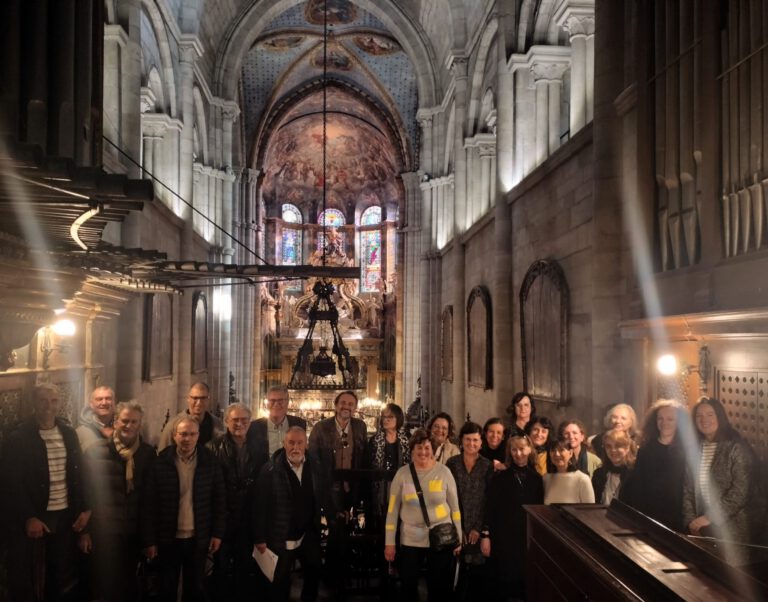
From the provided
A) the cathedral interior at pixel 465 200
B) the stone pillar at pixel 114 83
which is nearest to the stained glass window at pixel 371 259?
the cathedral interior at pixel 465 200

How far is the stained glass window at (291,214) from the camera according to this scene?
3956cm

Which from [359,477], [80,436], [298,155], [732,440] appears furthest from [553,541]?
[298,155]

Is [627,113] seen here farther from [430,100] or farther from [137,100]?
[430,100]

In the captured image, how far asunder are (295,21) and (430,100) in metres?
7.39

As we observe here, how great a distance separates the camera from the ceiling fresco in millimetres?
33000

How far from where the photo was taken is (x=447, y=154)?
21.2 m

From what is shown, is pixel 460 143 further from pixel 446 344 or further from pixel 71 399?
pixel 71 399

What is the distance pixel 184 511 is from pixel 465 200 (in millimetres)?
13456

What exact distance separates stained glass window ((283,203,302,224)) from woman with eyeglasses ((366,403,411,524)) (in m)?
33.5

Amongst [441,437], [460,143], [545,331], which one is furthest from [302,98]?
[441,437]

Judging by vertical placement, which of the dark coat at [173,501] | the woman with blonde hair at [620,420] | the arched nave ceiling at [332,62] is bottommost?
the dark coat at [173,501]

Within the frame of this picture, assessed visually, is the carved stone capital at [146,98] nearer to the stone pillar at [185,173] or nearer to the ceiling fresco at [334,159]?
the stone pillar at [185,173]

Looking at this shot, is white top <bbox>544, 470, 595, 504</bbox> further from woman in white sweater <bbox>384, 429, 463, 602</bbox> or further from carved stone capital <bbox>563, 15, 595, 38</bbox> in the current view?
carved stone capital <bbox>563, 15, 595, 38</bbox>

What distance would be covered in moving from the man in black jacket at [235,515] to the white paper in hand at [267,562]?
10.6 inches
